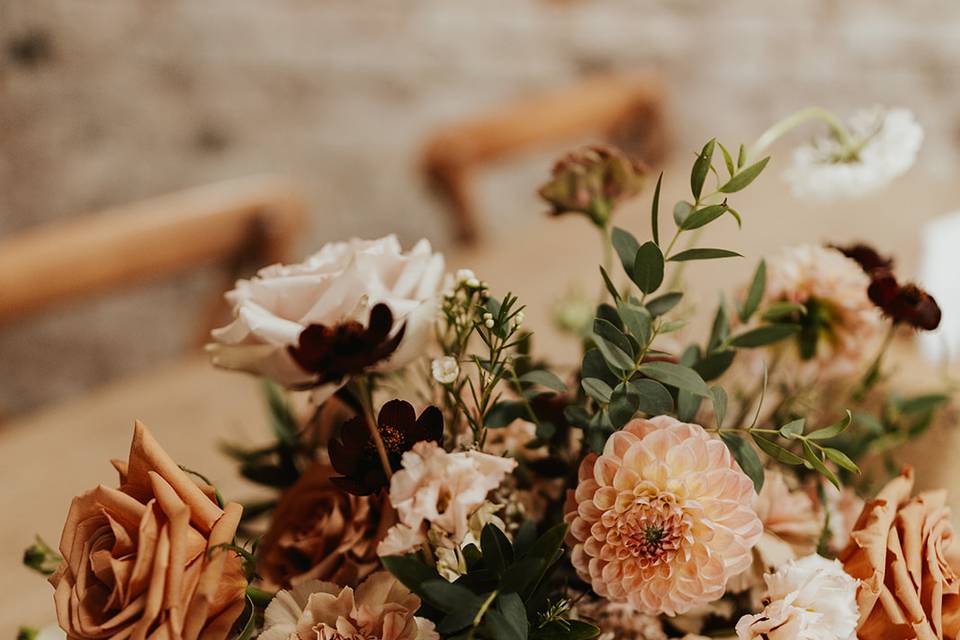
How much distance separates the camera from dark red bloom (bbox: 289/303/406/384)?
0.38m

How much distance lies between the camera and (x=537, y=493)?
0.53 m

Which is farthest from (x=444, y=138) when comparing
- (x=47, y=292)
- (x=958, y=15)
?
(x=958, y=15)

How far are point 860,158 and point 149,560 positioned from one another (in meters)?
0.52

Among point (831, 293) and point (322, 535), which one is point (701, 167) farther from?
point (322, 535)

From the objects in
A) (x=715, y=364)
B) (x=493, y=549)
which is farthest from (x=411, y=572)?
(x=715, y=364)

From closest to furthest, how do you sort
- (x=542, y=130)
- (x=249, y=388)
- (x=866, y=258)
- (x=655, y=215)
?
(x=655, y=215), (x=866, y=258), (x=249, y=388), (x=542, y=130)

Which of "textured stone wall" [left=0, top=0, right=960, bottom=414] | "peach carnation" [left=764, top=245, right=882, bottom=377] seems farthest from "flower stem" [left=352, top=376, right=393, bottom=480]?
"textured stone wall" [left=0, top=0, right=960, bottom=414]

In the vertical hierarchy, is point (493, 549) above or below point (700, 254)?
below

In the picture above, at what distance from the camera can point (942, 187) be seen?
1510 millimetres

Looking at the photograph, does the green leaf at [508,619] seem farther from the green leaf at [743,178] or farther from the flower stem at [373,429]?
the green leaf at [743,178]

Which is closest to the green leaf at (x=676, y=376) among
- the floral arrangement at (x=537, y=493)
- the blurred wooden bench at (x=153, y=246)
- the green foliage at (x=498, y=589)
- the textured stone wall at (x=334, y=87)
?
the floral arrangement at (x=537, y=493)

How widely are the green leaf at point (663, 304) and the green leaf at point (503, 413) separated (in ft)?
0.34

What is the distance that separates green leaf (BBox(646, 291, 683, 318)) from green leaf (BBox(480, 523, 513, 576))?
0.57 feet

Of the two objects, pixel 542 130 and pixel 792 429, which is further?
pixel 542 130
